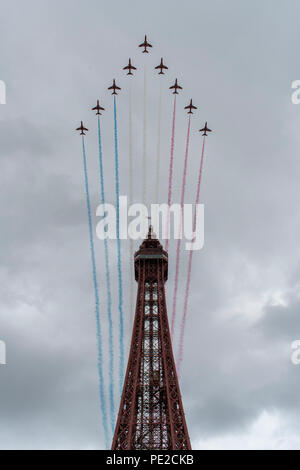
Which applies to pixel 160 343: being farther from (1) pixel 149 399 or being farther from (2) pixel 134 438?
(2) pixel 134 438

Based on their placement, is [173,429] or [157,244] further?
[157,244]
